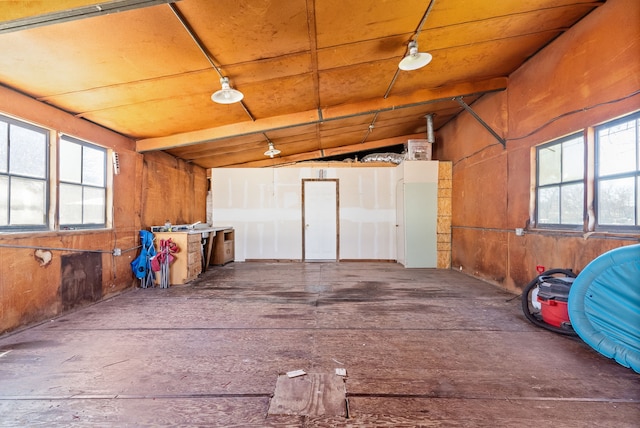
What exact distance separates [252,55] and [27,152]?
2599 mm

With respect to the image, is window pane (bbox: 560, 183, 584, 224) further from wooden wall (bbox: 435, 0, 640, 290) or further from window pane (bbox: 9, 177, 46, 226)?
window pane (bbox: 9, 177, 46, 226)

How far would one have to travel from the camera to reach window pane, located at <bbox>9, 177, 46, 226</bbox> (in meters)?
2.88

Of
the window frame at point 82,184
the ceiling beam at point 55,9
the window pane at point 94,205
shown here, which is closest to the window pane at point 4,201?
the window frame at point 82,184

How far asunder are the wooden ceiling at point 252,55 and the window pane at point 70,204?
0.95 metres

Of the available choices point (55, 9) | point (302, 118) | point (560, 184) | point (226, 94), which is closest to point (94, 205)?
point (226, 94)

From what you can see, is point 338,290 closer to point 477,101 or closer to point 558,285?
point 558,285

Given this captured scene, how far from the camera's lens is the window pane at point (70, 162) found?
350 centimetres

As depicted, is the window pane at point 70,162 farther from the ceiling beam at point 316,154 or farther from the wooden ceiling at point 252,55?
the ceiling beam at point 316,154

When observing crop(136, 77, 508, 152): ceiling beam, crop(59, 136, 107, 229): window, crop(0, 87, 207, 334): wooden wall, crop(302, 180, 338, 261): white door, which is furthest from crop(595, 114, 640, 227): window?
crop(59, 136, 107, 229): window

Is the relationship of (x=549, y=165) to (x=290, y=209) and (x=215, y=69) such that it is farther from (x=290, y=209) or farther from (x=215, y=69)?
(x=290, y=209)

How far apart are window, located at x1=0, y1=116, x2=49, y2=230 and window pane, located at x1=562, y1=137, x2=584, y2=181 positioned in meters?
6.02

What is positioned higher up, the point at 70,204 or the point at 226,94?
the point at 226,94

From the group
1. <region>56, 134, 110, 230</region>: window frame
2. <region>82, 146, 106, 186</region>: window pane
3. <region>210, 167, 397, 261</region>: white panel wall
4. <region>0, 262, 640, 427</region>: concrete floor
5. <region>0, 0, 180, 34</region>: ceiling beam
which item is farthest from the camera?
<region>210, 167, 397, 261</region>: white panel wall

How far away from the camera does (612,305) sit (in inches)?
89.0
